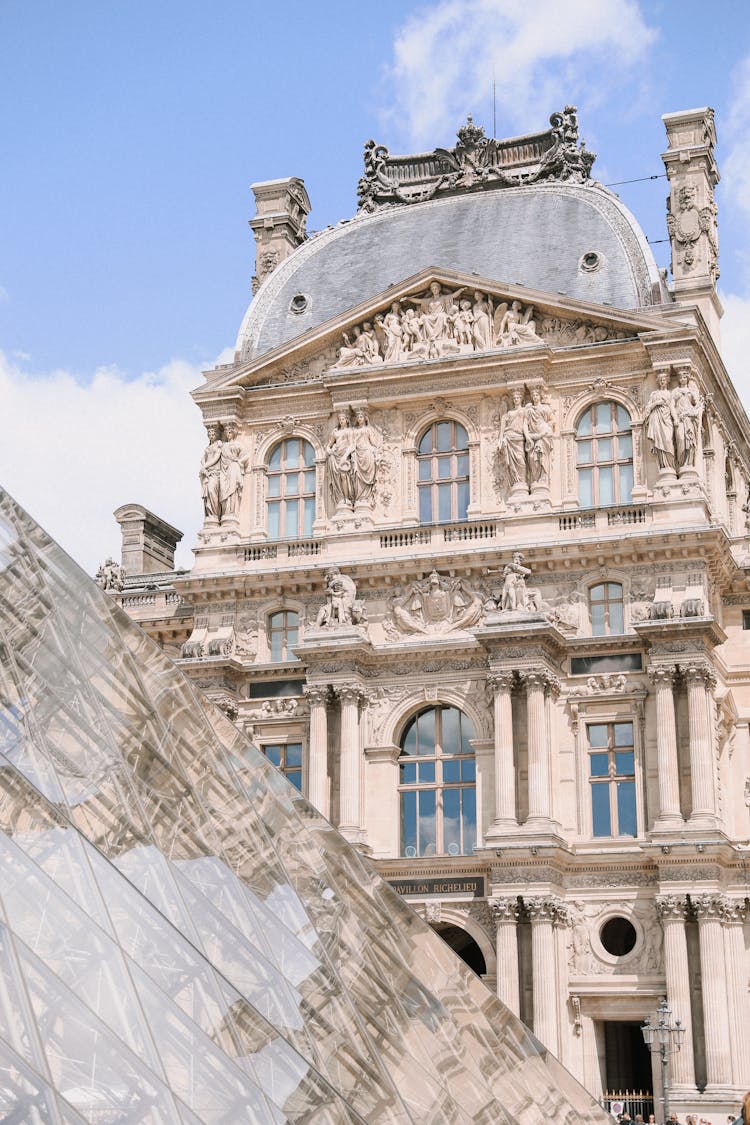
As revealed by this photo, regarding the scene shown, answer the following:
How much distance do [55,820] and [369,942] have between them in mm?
4226

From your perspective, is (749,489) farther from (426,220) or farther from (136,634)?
(136,634)

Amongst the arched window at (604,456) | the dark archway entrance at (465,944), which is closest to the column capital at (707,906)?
the dark archway entrance at (465,944)

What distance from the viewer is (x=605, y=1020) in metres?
31.3

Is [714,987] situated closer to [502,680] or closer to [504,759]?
[504,759]

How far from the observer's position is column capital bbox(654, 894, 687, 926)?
3033cm

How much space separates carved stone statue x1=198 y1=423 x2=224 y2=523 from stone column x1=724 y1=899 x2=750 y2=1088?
46.1 feet

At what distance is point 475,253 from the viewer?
1516 inches

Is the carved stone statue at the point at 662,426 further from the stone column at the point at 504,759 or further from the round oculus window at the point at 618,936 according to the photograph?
the round oculus window at the point at 618,936

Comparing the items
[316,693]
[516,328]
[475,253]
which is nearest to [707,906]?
[316,693]

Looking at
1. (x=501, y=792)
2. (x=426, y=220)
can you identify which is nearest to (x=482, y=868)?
(x=501, y=792)

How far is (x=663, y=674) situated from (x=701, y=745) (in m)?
1.54

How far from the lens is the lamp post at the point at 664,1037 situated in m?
26.1

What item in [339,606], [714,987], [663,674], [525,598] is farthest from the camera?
[339,606]

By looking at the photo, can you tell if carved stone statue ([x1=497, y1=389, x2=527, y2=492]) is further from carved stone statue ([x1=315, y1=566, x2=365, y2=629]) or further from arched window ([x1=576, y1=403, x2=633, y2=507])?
carved stone statue ([x1=315, y1=566, x2=365, y2=629])
